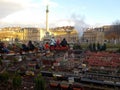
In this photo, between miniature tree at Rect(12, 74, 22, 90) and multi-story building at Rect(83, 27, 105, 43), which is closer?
miniature tree at Rect(12, 74, 22, 90)

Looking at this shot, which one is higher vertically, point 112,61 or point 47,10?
point 47,10

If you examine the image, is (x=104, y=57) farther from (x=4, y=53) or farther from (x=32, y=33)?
(x=32, y=33)

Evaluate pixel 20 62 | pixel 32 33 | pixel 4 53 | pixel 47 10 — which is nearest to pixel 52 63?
pixel 20 62

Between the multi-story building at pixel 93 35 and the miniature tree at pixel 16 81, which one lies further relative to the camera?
the multi-story building at pixel 93 35

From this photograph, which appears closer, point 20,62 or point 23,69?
point 23,69

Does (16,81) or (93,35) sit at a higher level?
(93,35)

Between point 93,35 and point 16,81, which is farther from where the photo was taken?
point 93,35

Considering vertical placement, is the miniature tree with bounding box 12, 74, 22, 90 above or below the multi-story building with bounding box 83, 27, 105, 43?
below

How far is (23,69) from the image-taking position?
2784cm

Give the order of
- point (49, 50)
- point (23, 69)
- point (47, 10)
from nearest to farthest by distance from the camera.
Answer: point (23, 69) → point (49, 50) → point (47, 10)

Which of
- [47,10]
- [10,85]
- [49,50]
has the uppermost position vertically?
[47,10]

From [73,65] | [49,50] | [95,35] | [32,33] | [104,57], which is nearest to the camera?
[73,65]

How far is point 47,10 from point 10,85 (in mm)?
49737

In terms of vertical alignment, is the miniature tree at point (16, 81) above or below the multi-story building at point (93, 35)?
below
